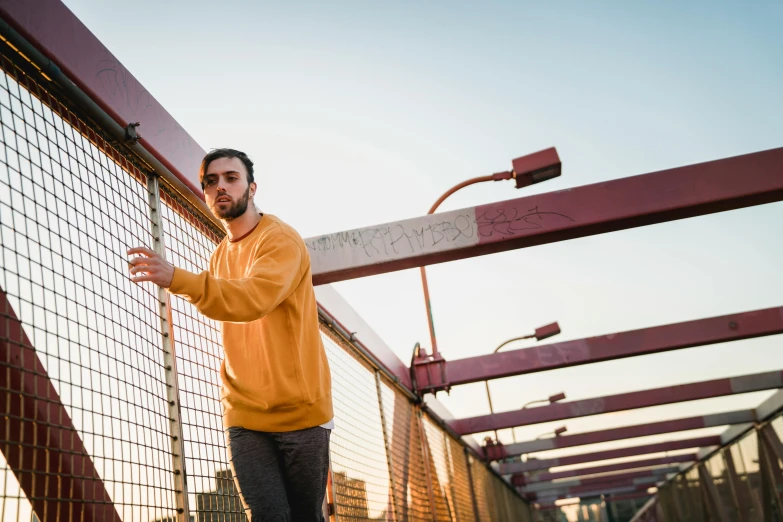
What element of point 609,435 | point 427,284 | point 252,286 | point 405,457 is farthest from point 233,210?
point 609,435

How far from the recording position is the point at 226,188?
253 centimetres

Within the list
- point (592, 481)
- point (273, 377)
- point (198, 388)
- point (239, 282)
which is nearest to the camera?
point (239, 282)

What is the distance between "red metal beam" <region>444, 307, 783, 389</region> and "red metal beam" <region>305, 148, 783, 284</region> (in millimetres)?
3743

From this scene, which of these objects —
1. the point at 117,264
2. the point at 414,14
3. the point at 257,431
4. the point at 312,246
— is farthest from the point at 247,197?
the point at 414,14

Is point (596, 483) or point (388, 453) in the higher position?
point (388, 453)

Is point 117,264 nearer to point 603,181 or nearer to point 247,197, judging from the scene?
point 247,197

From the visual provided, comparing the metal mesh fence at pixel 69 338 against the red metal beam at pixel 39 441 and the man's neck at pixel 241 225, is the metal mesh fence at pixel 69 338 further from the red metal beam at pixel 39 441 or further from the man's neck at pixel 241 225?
the man's neck at pixel 241 225

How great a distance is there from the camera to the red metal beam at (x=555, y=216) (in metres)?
4.18

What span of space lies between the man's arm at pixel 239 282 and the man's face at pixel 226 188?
251mm

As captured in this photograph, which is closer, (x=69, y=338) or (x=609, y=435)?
(x=69, y=338)

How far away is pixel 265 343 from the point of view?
2338 millimetres

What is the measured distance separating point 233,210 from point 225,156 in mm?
219

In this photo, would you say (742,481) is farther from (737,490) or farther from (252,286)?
(252,286)

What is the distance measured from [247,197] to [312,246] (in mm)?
1863
